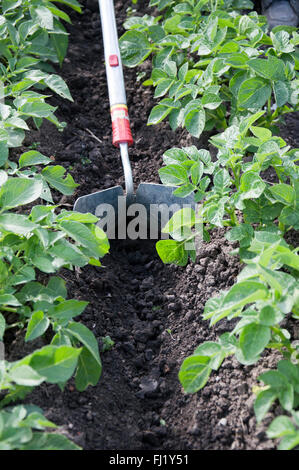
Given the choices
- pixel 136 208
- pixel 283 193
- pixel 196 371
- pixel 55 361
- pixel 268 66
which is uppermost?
pixel 268 66

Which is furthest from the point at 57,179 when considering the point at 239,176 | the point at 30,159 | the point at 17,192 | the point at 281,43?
the point at 281,43

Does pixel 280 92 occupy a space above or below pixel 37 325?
above

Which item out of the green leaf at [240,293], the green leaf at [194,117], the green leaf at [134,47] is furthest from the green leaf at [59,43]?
the green leaf at [240,293]

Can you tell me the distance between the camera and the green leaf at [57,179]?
1876 mm

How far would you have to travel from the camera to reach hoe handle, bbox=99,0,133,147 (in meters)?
2.27

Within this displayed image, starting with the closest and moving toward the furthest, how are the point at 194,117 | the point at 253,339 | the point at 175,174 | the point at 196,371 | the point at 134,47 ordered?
the point at 253,339 < the point at 196,371 < the point at 175,174 < the point at 194,117 < the point at 134,47

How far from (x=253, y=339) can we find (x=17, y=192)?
70 centimetres

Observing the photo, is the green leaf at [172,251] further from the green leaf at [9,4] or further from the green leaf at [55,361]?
the green leaf at [9,4]

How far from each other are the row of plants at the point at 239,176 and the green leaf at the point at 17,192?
408mm

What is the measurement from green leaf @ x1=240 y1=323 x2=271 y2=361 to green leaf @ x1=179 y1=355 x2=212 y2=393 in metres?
0.14

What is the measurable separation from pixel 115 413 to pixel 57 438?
337 mm

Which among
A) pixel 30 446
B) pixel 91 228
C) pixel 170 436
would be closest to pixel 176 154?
pixel 91 228

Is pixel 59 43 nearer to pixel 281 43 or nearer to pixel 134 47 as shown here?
pixel 134 47

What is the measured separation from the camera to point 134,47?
8.03ft
